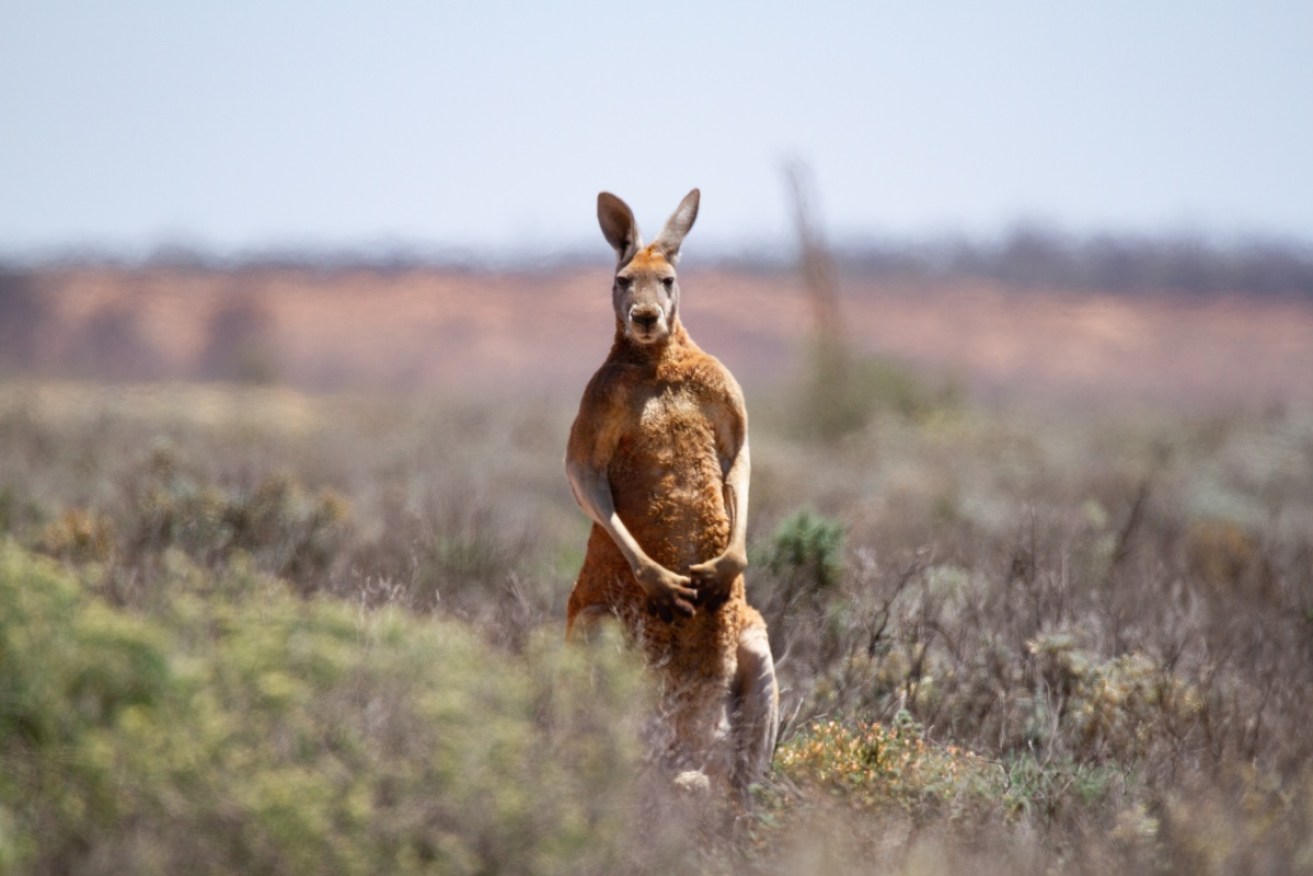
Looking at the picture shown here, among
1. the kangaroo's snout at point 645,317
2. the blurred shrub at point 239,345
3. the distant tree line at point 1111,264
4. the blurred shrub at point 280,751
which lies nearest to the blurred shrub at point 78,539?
the kangaroo's snout at point 645,317

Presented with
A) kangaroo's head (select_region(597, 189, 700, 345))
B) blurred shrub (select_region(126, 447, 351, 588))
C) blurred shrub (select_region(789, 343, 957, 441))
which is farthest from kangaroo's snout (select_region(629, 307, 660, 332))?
blurred shrub (select_region(789, 343, 957, 441))

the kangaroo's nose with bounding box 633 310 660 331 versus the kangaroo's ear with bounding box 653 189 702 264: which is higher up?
the kangaroo's ear with bounding box 653 189 702 264

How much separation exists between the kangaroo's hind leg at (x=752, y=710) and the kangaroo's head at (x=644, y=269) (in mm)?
1248

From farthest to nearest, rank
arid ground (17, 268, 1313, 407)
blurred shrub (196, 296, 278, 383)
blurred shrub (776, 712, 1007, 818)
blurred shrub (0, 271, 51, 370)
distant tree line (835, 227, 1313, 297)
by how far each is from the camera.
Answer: distant tree line (835, 227, 1313, 297) → arid ground (17, 268, 1313, 407) → blurred shrub (196, 296, 278, 383) → blurred shrub (0, 271, 51, 370) → blurred shrub (776, 712, 1007, 818)

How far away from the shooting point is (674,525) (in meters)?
6.46

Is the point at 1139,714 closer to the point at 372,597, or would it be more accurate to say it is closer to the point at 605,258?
the point at 372,597

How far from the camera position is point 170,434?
23797 millimetres

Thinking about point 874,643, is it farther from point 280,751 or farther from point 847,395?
point 847,395

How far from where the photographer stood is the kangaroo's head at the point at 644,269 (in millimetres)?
6379

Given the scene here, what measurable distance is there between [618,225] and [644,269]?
0.33 m

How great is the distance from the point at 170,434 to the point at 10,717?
19964 millimetres

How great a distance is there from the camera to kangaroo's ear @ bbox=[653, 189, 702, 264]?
6.71 m

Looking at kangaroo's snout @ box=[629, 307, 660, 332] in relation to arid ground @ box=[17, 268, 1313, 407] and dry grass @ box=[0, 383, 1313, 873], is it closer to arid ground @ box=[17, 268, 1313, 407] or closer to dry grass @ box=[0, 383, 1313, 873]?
dry grass @ box=[0, 383, 1313, 873]

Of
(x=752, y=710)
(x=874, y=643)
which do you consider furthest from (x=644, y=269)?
(x=874, y=643)
